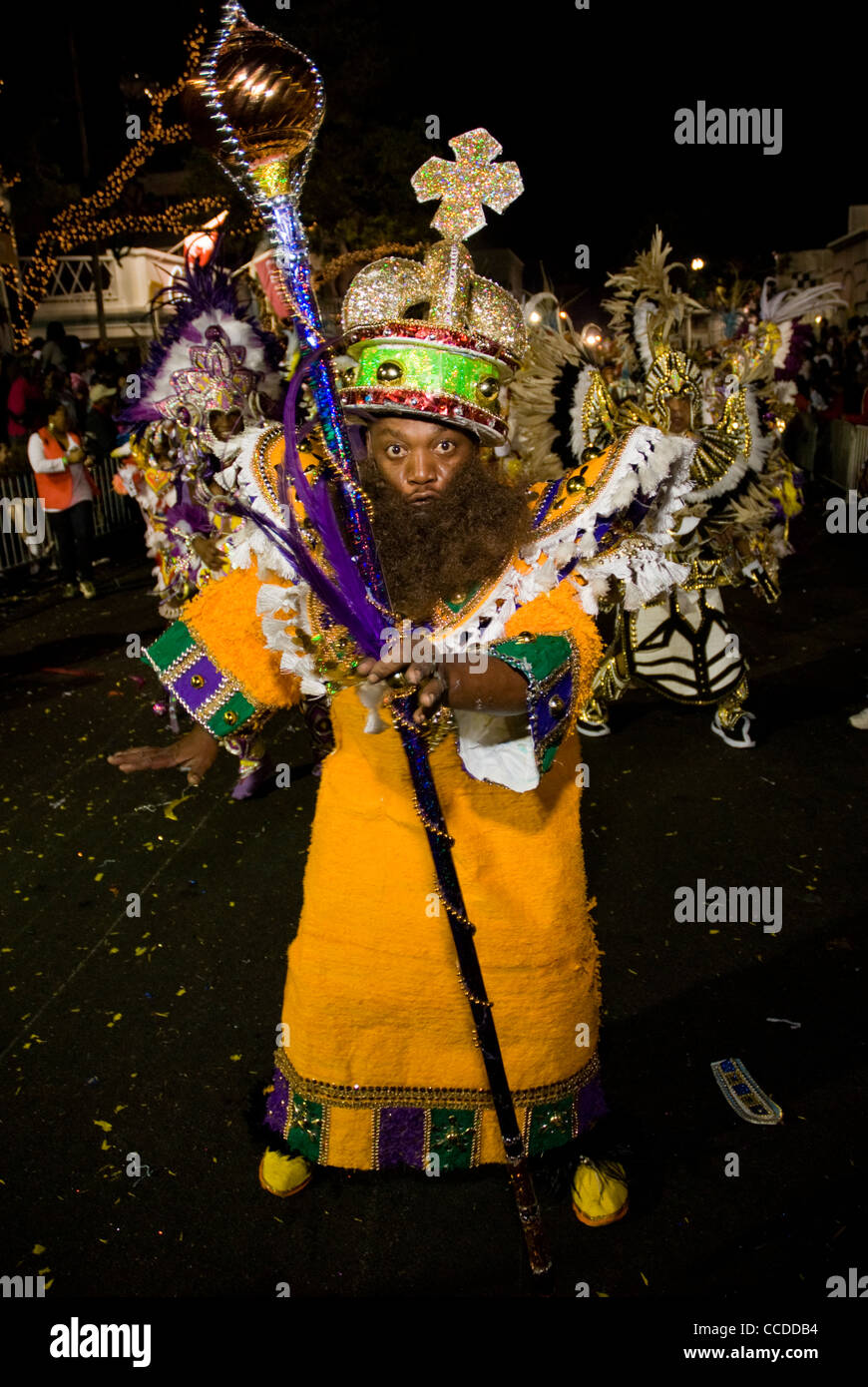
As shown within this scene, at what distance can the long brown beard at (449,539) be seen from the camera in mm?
2057

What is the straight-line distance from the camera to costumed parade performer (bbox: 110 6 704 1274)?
1980 mm

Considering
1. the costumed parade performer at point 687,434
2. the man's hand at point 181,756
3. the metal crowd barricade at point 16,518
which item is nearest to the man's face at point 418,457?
the man's hand at point 181,756

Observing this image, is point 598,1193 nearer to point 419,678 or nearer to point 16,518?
point 419,678

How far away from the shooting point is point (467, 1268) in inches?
94.7

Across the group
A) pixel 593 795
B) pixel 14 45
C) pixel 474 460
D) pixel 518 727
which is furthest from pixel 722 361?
pixel 14 45

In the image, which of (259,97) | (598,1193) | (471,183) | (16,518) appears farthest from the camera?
(16,518)

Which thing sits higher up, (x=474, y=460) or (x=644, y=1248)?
(x=474, y=460)

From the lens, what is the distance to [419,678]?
1.65 meters

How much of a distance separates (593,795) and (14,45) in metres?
19.6

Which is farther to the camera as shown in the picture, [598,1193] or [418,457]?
[598,1193]

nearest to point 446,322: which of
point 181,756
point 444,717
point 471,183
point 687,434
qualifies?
point 471,183

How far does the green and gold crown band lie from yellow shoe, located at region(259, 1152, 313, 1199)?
1.98 metres

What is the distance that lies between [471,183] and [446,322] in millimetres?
476
